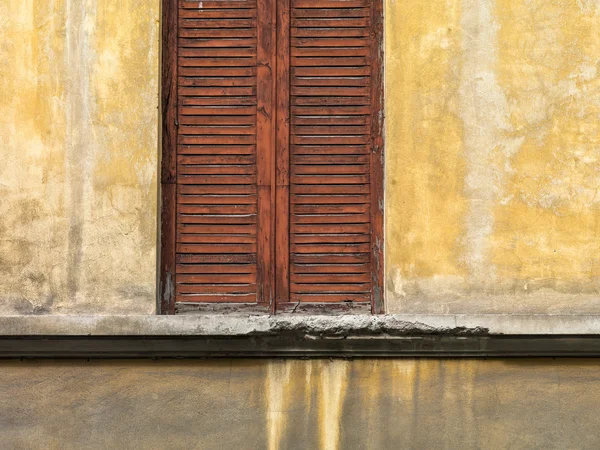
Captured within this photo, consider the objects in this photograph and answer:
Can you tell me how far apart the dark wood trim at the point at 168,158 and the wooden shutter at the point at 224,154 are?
0.03 metres

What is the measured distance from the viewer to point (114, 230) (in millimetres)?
5660

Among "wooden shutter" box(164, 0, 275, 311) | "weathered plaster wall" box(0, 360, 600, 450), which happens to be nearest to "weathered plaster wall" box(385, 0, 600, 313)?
"weathered plaster wall" box(0, 360, 600, 450)

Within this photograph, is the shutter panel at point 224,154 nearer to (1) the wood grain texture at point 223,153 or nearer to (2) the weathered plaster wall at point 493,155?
(1) the wood grain texture at point 223,153

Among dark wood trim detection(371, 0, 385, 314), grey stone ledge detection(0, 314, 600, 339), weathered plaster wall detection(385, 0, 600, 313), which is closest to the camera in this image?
grey stone ledge detection(0, 314, 600, 339)

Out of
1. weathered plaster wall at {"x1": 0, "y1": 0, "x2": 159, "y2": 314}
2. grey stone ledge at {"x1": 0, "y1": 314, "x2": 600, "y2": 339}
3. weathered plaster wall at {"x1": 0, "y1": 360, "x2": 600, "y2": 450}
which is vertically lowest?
weathered plaster wall at {"x1": 0, "y1": 360, "x2": 600, "y2": 450}

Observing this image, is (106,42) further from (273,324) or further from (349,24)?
(273,324)

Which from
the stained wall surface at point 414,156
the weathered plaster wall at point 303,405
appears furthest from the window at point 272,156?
the weathered plaster wall at point 303,405

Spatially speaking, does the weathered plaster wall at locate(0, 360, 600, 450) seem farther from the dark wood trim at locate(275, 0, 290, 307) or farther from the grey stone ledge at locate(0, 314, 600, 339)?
the dark wood trim at locate(275, 0, 290, 307)

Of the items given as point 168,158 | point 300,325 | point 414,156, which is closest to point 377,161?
point 414,156

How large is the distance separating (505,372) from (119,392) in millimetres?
2254

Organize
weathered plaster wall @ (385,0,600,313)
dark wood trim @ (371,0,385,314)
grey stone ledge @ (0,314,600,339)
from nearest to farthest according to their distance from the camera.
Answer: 1. grey stone ledge @ (0,314,600,339)
2. weathered plaster wall @ (385,0,600,313)
3. dark wood trim @ (371,0,385,314)

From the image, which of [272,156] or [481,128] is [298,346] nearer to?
[272,156]

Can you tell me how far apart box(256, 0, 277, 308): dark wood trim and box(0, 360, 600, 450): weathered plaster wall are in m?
0.58

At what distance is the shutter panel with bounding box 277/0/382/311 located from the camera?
5.79 metres
